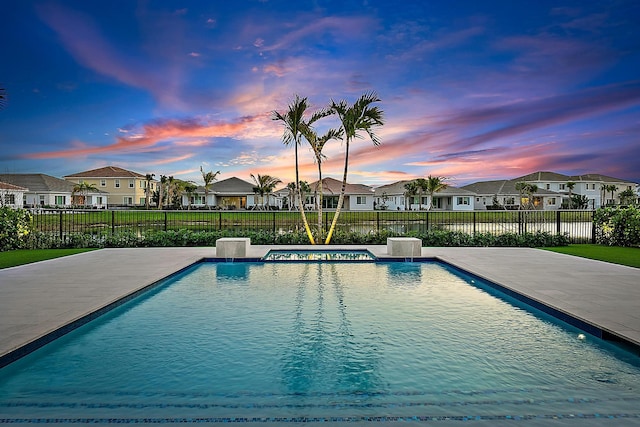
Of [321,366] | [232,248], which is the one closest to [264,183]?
[232,248]

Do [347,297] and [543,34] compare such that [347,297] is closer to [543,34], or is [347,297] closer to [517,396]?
[517,396]

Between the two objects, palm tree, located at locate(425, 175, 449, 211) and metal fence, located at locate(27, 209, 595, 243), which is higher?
palm tree, located at locate(425, 175, 449, 211)

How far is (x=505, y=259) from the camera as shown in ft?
32.7

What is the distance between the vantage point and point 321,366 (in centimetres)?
389

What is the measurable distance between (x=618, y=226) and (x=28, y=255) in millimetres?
16108

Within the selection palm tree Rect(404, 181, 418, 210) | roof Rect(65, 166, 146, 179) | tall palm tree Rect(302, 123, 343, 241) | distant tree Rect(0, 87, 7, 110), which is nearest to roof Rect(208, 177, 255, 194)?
roof Rect(65, 166, 146, 179)

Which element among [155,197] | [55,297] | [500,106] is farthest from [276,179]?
[55,297]

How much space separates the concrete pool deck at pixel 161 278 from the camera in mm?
4469

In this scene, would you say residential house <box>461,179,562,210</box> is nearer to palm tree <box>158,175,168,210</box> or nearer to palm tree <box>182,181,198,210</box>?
palm tree <box>182,181,198,210</box>

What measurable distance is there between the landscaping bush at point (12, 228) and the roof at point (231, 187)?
37527 mm

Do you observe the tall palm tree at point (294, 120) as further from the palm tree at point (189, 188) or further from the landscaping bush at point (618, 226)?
the palm tree at point (189, 188)

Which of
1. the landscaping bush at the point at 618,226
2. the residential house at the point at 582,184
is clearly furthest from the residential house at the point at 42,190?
the residential house at the point at 582,184

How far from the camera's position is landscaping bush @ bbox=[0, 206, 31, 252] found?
1170cm

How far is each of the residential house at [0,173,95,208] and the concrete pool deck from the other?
42399 millimetres
